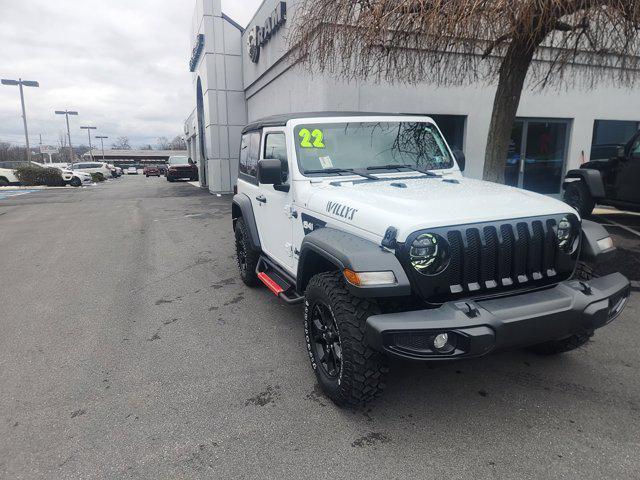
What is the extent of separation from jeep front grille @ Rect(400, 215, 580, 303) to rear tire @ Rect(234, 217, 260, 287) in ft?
8.85

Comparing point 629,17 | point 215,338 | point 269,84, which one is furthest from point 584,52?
point 269,84

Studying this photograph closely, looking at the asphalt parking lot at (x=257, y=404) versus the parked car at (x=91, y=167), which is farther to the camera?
the parked car at (x=91, y=167)

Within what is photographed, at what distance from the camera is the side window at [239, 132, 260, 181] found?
489 cm

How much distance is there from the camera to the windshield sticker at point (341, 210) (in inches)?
117

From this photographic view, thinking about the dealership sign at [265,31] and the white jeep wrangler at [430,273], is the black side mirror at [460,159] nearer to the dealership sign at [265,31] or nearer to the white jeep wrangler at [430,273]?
the white jeep wrangler at [430,273]

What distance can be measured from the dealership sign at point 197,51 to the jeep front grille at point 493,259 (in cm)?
1848

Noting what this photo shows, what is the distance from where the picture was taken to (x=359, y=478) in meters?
2.37

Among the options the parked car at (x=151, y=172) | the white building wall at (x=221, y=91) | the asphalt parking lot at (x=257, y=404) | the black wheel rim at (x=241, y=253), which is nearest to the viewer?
the asphalt parking lot at (x=257, y=404)

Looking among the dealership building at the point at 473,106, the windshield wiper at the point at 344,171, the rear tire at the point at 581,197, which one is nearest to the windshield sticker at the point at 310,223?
the windshield wiper at the point at 344,171

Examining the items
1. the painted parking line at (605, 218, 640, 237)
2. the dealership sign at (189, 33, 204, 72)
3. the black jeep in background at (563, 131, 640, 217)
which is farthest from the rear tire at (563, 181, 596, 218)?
the dealership sign at (189, 33, 204, 72)

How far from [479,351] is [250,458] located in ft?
4.62

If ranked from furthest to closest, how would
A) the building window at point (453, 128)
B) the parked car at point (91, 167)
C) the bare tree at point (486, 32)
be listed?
the parked car at point (91, 167), the building window at point (453, 128), the bare tree at point (486, 32)

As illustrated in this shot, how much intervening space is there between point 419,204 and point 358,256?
606 mm

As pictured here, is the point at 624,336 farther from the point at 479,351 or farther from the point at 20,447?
the point at 20,447
